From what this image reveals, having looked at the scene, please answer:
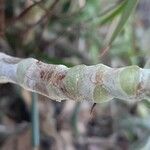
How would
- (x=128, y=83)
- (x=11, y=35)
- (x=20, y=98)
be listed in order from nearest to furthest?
(x=128, y=83) < (x=11, y=35) < (x=20, y=98)

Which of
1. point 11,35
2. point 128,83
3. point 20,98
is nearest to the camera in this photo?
point 128,83

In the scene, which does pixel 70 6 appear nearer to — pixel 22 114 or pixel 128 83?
pixel 22 114

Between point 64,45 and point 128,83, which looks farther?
point 64,45

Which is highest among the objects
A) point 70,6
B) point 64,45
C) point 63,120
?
point 70,6

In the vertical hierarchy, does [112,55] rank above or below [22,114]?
above

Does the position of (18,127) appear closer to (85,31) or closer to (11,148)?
(11,148)

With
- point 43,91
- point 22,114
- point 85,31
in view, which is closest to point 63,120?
point 22,114
